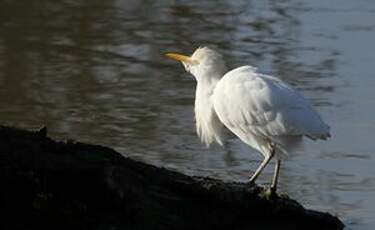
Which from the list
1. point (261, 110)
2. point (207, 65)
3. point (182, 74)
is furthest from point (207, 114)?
point (182, 74)

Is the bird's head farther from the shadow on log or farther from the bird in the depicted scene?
the shadow on log

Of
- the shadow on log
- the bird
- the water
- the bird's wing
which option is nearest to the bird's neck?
the bird

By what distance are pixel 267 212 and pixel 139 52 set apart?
5.59 meters

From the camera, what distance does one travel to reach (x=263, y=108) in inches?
284

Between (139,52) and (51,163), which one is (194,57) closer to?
(51,163)

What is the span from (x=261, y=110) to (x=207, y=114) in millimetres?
600

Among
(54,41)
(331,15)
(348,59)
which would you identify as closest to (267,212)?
(348,59)

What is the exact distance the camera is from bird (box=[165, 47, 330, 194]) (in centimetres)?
705

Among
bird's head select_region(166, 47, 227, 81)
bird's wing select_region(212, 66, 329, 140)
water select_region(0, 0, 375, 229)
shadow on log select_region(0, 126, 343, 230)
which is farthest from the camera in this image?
water select_region(0, 0, 375, 229)

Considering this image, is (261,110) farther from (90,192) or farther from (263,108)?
(90,192)

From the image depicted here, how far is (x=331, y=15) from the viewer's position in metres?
14.1

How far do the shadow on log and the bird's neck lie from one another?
977 millimetres

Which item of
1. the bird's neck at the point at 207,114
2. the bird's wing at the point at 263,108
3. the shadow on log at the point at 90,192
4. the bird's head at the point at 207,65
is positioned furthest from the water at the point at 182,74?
the shadow on log at the point at 90,192

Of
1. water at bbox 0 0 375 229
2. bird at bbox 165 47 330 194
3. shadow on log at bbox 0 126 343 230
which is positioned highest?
bird at bbox 165 47 330 194
